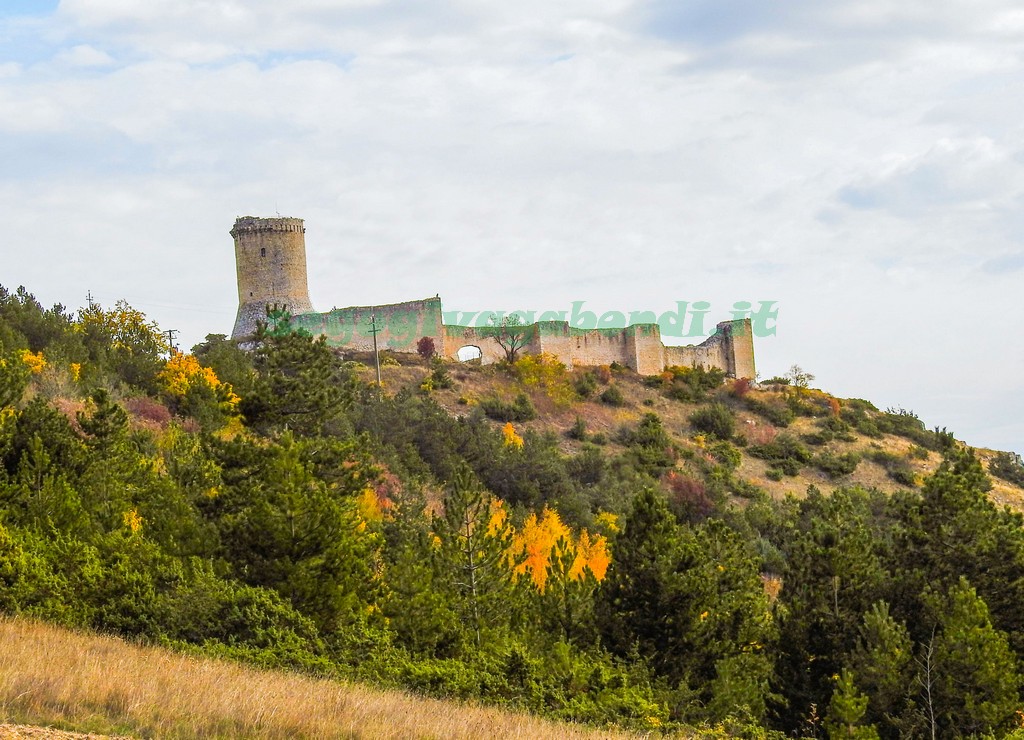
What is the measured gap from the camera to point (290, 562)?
1661 centimetres

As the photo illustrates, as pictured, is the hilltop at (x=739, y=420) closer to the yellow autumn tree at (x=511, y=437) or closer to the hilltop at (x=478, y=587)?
the yellow autumn tree at (x=511, y=437)

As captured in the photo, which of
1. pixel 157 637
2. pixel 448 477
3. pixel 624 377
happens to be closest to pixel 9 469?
pixel 157 637

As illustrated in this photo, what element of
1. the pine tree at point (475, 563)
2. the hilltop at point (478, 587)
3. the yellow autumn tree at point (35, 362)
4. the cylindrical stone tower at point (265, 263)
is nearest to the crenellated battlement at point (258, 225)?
the cylindrical stone tower at point (265, 263)

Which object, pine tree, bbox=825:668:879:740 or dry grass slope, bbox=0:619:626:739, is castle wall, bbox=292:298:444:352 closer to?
pine tree, bbox=825:668:879:740

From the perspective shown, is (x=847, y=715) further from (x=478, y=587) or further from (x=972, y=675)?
(x=478, y=587)

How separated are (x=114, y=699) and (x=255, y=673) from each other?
2805 mm

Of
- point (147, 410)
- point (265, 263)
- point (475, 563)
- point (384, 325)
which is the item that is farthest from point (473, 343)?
point (475, 563)

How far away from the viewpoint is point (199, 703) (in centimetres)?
984

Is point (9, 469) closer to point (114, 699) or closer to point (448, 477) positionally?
point (114, 699)

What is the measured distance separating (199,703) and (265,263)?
127ft

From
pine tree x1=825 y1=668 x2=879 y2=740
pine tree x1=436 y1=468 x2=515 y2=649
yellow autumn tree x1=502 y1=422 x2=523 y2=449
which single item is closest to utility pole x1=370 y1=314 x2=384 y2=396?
yellow autumn tree x1=502 y1=422 x2=523 y2=449

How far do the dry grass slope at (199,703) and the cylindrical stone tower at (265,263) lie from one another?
35226mm

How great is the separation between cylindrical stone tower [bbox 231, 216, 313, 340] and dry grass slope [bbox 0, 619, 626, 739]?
35.2 metres

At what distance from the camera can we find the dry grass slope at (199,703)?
920cm
